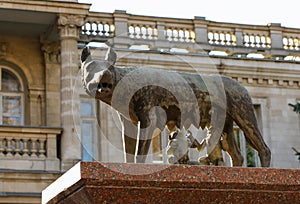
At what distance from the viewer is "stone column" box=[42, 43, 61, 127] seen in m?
25.9

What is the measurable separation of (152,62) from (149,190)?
1951cm

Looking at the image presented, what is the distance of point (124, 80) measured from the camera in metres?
8.19

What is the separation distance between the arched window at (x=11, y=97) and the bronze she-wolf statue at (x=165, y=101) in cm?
1761

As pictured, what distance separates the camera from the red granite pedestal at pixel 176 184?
700 centimetres

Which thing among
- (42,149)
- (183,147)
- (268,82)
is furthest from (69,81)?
(183,147)

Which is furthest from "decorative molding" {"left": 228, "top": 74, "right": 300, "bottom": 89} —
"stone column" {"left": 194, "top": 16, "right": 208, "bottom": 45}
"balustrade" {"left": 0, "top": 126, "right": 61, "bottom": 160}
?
"balustrade" {"left": 0, "top": 126, "right": 61, "bottom": 160}

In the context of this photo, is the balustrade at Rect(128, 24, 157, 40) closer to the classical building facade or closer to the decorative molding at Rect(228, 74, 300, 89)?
the classical building facade

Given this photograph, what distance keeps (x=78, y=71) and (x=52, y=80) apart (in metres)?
1.81

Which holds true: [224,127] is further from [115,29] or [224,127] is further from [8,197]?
[115,29]

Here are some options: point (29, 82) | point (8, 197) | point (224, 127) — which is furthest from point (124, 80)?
point (29, 82)

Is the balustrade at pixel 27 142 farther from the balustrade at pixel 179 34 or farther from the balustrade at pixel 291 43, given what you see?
the balustrade at pixel 291 43

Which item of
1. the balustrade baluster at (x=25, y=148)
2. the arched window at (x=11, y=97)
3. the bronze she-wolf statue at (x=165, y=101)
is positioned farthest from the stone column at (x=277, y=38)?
the bronze she-wolf statue at (x=165, y=101)

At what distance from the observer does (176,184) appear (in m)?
7.15

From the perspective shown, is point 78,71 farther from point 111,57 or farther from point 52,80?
point 111,57
